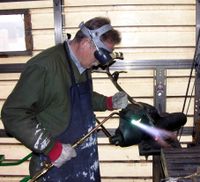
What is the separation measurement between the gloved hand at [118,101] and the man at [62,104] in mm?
401

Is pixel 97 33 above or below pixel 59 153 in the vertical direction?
above

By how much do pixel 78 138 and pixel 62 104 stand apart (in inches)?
15.5

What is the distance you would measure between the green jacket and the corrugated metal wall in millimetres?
1522

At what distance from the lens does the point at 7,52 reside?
4.33 metres

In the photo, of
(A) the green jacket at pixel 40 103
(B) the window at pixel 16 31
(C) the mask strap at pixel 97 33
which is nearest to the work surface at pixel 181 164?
(A) the green jacket at pixel 40 103

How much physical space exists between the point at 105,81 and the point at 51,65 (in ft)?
5.85

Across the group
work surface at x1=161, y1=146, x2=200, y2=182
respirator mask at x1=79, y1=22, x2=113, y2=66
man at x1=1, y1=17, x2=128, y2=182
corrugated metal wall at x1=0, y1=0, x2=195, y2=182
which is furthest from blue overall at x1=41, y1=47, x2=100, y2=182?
corrugated metal wall at x1=0, y1=0, x2=195, y2=182

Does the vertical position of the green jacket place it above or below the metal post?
below

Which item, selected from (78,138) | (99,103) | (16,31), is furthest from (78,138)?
(16,31)

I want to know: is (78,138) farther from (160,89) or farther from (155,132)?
(160,89)

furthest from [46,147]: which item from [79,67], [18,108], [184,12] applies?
[184,12]

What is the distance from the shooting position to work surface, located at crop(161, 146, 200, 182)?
2.20m

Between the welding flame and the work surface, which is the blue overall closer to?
the welding flame

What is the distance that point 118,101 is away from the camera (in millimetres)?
3355
